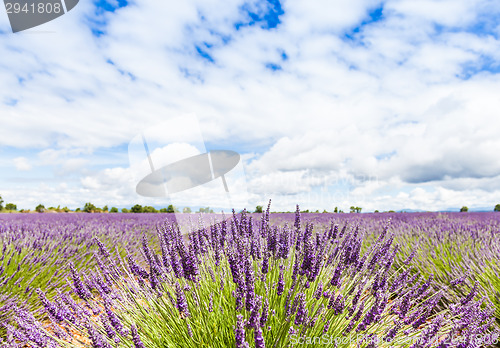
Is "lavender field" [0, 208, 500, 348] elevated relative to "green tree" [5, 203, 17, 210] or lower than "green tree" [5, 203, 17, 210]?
lower

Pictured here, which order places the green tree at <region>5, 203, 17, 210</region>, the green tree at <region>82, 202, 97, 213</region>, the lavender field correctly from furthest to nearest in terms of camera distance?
1. the green tree at <region>5, 203, 17, 210</region>
2. the green tree at <region>82, 202, 97, 213</region>
3. the lavender field

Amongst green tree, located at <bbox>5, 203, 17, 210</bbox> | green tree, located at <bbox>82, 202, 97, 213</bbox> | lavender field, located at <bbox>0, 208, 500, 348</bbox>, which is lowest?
lavender field, located at <bbox>0, 208, 500, 348</bbox>

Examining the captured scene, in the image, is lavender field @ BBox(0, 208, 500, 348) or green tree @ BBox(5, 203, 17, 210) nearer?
lavender field @ BBox(0, 208, 500, 348)

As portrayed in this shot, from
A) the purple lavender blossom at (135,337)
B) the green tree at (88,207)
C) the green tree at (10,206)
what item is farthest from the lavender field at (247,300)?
the green tree at (10,206)

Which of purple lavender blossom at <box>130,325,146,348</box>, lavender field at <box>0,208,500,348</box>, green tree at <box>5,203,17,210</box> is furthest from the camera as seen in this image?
green tree at <box>5,203,17,210</box>

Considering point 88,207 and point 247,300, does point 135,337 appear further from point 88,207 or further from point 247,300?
point 88,207

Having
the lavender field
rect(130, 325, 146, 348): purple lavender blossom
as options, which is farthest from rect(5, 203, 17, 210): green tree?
rect(130, 325, 146, 348): purple lavender blossom

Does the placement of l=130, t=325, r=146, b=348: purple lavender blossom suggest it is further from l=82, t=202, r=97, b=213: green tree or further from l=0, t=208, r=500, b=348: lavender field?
l=82, t=202, r=97, b=213: green tree

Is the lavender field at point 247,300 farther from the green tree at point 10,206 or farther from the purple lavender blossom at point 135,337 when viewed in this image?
the green tree at point 10,206

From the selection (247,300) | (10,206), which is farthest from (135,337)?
(10,206)

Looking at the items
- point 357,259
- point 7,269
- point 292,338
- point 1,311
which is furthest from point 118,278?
point 7,269

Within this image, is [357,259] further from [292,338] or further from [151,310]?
[151,310]

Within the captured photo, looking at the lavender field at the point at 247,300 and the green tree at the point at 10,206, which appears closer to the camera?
the lavender field at the point at 247,300

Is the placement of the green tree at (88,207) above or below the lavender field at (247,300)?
above
